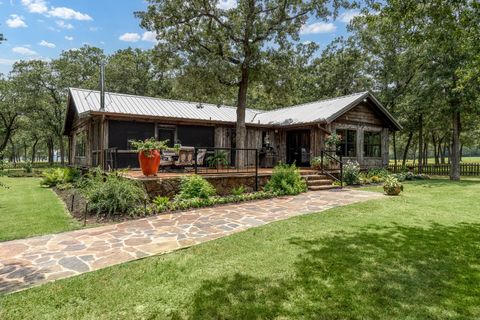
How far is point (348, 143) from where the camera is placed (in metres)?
15.5

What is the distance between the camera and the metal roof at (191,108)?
1320 cm

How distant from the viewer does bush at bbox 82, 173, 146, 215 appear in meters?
6.92

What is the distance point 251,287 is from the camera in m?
3.30

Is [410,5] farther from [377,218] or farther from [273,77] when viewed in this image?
[273,77]

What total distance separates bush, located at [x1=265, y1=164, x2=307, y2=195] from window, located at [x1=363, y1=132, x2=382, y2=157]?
7.95m

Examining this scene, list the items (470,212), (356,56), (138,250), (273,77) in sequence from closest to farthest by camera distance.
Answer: (138,250)
(470,212)
(273,77)
(356,56)

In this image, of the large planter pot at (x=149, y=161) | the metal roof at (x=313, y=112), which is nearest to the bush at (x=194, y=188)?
the large planter pot at (x=149, y=161)

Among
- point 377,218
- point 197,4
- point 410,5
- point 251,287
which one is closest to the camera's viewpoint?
point 251,287

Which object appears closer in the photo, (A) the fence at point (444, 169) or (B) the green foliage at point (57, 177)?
(B) the green foliage at point (57, 177)

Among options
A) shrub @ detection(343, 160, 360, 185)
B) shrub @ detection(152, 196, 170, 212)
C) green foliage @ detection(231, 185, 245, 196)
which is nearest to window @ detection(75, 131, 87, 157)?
shrub @ detection(152, 196, 170, 212)

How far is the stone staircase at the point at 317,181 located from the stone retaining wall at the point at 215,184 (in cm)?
181

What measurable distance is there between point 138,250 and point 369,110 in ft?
50.3

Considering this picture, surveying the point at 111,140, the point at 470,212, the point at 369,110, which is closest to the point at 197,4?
the point at 111,140

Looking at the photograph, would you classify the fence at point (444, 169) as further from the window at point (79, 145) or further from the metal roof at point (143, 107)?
the window at point (79, 145)
